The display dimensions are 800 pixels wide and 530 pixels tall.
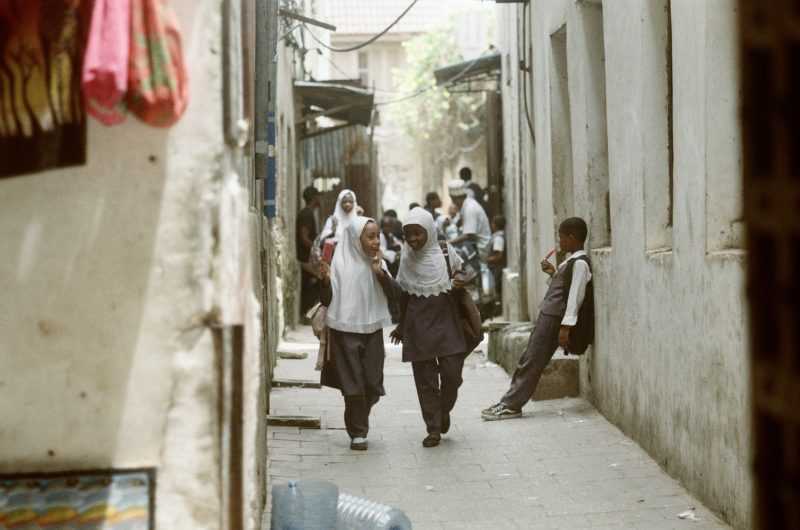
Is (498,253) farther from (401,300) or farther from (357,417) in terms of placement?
(357,417)

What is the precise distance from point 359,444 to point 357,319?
847 millimetres

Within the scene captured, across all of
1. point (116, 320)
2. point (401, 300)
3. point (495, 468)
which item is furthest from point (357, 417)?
point (116, 320)

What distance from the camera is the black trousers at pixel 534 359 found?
9227 millimetres

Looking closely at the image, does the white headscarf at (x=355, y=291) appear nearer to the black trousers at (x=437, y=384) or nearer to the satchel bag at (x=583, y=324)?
the black trousers at (x=437, y=384)

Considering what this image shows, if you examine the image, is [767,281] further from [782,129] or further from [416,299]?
[416,299]

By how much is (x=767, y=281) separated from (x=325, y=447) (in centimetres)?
672

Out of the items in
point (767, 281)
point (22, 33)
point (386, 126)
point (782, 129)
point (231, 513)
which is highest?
point (386, 126)

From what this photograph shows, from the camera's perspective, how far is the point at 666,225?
7.77 meters

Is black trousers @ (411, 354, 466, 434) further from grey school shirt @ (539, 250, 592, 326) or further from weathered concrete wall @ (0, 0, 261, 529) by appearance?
weathered concrete wall @ (0, 0, 261, 529)

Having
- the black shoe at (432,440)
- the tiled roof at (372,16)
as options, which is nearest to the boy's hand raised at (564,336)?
the black shoe at (432,440)

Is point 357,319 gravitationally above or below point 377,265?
below

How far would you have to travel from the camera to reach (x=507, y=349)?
471 inches

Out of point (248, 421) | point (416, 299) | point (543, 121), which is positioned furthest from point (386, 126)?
point (248, 421)

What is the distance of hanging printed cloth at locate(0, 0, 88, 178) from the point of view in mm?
3354
